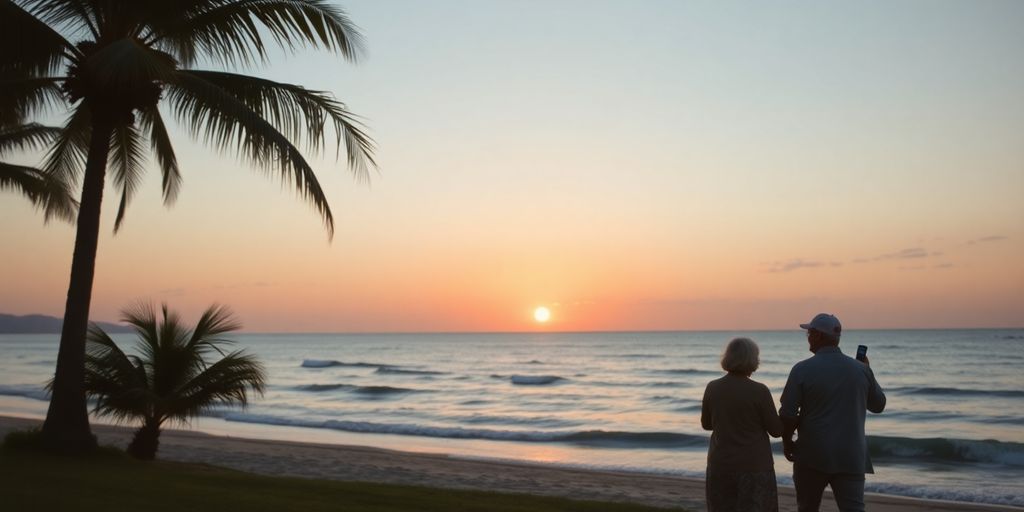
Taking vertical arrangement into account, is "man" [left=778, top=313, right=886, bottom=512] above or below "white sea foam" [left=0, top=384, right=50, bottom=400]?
above

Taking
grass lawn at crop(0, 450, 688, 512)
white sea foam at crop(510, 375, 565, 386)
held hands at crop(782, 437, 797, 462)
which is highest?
held hands at crop(782, 437, 797, 462)

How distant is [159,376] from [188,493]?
11.9ft

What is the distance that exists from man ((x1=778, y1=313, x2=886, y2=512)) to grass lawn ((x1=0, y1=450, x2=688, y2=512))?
3767mm

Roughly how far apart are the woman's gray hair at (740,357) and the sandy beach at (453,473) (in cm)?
719

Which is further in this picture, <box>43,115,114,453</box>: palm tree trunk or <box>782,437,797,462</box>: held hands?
<box>43,115,114,453</box>: palm tree trunk

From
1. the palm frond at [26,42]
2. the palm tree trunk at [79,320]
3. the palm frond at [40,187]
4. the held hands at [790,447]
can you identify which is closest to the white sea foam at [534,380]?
the palm frond at [40,187]

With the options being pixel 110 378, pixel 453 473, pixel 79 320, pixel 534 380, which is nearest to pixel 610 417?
pixel 453 473

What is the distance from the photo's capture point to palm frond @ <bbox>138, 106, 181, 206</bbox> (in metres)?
11.7

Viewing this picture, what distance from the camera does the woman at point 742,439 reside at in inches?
202

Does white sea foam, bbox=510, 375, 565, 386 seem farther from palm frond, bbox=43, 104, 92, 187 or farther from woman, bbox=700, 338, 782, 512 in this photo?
woman, bbox=700, 338, 782, 512

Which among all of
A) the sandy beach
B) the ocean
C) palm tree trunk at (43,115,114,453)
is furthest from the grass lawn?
the ocean

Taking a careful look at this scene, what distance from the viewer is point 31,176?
1370 centimetres

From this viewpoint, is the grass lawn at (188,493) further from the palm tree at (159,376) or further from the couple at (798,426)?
the couple at (798,426)

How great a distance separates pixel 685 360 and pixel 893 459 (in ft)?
166
